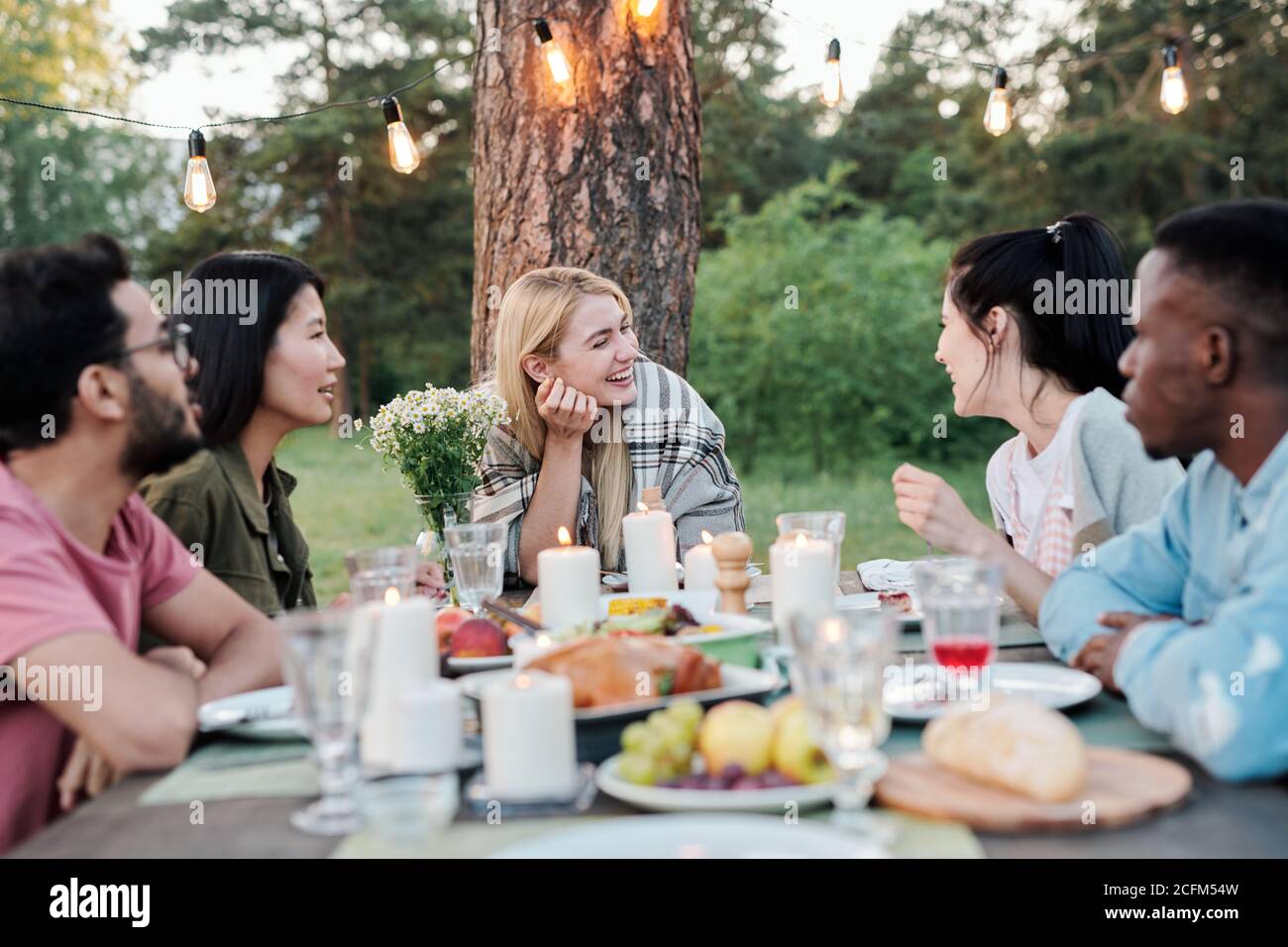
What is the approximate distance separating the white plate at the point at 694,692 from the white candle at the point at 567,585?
1.35 ft

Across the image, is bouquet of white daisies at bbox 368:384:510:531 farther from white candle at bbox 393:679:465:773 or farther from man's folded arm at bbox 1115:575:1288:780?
man's folded arm at bbox 1115:575:1288:780

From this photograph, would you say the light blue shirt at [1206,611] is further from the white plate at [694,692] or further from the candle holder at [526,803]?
the candle holder at [526,803]

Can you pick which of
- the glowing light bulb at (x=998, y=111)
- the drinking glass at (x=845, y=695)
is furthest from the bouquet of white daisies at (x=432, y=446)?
the glowing light bulb at (x=998, y=111)

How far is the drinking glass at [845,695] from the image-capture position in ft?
4.49

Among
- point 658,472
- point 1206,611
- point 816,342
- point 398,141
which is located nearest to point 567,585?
point 1206,611

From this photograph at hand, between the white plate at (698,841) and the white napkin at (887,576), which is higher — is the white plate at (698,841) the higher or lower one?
the lower one

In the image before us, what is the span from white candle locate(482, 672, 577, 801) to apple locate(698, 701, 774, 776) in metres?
0.17

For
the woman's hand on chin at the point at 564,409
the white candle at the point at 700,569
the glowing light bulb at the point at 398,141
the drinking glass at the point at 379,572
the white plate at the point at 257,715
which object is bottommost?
the white plate at the point at 257,715

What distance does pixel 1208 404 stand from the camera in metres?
1.96

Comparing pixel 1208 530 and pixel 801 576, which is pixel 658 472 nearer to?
pixel 801 576

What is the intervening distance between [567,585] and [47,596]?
0.90 metres

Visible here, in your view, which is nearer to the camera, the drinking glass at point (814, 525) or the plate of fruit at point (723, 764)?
the plate of fruit at point (723, 764)

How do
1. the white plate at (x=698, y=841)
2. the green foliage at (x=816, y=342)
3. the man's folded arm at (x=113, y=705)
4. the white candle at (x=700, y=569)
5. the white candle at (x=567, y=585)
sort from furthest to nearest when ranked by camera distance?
Result: the green foliage at (x=816, y=342) → the white candle at (x=700, y=569) → the white candle at (x=567, y=585) → the man's folded arm at (x=113, y=705) → the white plate at (x=698, y=841)
